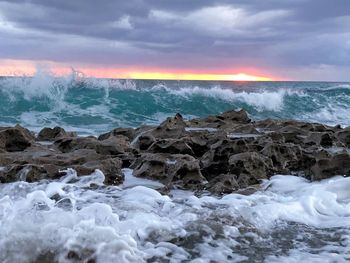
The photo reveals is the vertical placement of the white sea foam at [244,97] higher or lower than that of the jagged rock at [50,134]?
lower

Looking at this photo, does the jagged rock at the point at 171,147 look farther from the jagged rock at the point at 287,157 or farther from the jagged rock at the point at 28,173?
the jagged rock at the point at 28,173

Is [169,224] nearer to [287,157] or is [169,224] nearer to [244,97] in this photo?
[287,157]

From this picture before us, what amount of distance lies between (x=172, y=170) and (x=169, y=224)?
1627 millimetres

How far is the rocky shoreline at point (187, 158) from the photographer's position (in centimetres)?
536

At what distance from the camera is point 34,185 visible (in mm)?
5066

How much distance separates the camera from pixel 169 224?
12.9 feet

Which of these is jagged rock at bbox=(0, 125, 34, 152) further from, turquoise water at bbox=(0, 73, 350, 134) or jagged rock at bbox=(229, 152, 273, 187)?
turquoise water at bbox=(0, 73, 350, 134)

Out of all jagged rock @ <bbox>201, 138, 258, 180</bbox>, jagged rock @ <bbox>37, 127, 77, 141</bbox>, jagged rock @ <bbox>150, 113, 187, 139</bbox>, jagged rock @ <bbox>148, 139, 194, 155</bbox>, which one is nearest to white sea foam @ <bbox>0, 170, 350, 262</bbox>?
jagged rock @ <bbox>201, 138, 258, 180</bbox>

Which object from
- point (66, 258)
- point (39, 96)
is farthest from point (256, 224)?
point (39, 96)

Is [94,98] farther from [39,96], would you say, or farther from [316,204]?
[316,204]

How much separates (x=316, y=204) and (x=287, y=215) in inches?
18.8

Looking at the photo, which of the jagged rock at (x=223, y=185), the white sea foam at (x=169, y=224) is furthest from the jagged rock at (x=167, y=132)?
the white sea foam at (x=169, y=224)

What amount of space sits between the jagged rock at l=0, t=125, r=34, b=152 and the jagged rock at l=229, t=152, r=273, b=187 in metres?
2.98

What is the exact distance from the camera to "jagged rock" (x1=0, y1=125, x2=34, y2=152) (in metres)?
6.83
